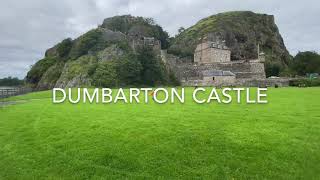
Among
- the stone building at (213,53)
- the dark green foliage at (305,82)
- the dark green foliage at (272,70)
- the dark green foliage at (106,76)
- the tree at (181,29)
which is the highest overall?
the tree at (181,29)

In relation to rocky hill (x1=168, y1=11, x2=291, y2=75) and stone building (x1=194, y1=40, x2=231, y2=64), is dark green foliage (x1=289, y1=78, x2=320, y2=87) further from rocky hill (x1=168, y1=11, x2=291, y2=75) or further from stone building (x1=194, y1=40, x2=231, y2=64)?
rocky hill (x1=168, y1=11, x2=291, y2=75)

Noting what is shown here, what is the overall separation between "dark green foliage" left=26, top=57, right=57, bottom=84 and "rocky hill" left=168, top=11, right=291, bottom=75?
3834cm

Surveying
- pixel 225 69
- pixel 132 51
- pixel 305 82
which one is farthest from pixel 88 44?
pixel 305 82

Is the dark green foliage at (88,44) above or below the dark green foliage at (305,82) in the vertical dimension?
above

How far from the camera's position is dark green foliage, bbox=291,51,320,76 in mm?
96062

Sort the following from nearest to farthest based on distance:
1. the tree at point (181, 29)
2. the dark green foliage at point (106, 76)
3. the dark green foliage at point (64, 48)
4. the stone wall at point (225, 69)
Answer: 1. the dark green foliage at point (106, 76)
2. the stone wall at point (225, 69)
3. the dark green foliage at point (64, 48)
4. the tree at point (181, 29)

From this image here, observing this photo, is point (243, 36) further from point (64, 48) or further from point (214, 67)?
point (64, 48)

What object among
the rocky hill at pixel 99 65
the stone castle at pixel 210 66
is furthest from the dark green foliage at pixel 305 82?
the rocky hill at pixel 99 65

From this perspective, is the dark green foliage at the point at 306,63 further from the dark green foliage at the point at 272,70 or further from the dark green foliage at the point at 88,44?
the dark green foliage at the point at 88,44

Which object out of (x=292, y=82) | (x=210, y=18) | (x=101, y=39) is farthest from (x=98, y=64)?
(x=210, y=18)

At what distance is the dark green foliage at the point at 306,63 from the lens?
9606cm

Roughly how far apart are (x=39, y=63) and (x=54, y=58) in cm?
676

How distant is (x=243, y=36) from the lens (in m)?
141

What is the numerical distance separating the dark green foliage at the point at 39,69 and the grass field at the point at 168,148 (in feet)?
304
